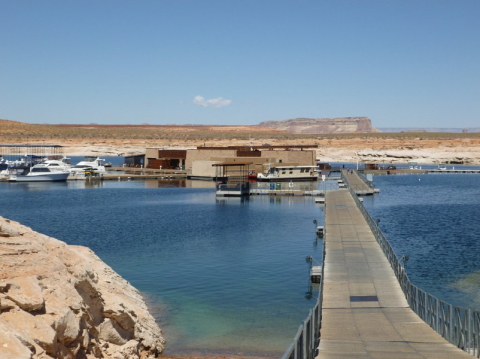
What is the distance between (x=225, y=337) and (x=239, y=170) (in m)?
83.7

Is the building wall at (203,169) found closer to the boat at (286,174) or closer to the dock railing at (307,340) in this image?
the boat at (286,174)

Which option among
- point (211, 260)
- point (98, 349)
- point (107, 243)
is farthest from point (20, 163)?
point (98, 349)

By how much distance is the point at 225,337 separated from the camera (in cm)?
2417

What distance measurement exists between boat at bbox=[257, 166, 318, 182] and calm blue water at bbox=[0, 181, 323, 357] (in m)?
20.4

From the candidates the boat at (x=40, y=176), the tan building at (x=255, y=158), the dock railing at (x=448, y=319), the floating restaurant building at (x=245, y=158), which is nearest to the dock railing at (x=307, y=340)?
the dock railing at (x=448, y=319)

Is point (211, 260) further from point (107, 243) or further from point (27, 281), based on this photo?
point (27, 281)

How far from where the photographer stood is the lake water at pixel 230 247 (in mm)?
26266

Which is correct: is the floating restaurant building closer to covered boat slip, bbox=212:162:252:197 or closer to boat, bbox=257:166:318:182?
boat, bbox=257:166:318:182

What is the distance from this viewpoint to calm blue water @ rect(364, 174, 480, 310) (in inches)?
1262

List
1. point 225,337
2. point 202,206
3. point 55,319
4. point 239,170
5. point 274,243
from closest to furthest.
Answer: point 55,319 → point 225,337 → point 274,243 → point 202,206 → point 239,170

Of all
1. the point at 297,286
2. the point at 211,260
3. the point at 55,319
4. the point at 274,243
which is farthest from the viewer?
the point at 274,243

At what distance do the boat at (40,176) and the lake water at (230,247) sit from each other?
18.2 m

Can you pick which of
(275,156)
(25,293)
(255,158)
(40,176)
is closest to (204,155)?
(255,158)

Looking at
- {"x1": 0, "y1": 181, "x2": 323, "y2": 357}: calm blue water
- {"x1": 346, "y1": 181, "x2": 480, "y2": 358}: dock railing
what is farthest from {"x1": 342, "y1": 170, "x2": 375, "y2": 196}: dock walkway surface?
{"x1": 346, "y1": 181, "x2": 480, "y2": 358}: dock railing
